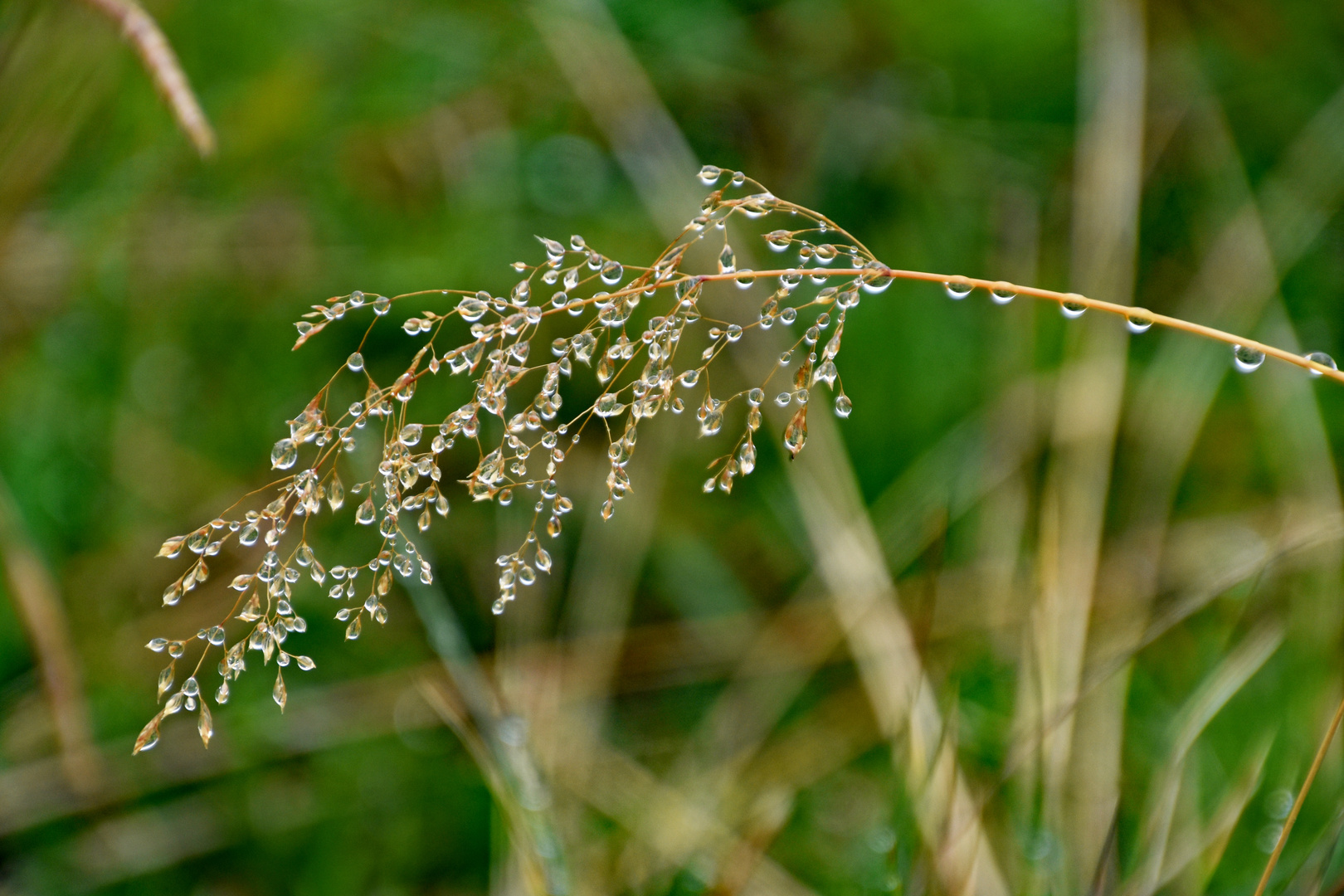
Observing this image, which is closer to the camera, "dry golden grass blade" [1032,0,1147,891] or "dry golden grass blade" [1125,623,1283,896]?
"dry golden grass blade" [1125,623,1283,896]

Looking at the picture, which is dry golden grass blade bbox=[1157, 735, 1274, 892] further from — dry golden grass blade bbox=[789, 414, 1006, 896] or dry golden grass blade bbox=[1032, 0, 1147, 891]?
dry golden grass blade bbox=[789, 414, 1006, 896]

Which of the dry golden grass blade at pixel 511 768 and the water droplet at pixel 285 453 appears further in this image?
the dry golden grass blade at pixel 511 768

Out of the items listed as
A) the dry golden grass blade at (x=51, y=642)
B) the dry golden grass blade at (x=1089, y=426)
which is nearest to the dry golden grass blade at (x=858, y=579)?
the dry golden grass blade at (x=1089, y=426)

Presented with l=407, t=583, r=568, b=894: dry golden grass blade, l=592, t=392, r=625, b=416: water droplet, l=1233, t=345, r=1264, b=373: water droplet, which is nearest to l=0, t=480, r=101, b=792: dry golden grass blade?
l=407, t=583, r=568, b=894: dry golden grass blade

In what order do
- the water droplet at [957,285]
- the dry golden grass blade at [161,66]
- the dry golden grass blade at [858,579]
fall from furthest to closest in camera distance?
the dry golden grass blade at [858,579] → the dry golden grass blade at [161,66] → the water droplet at [957,285]

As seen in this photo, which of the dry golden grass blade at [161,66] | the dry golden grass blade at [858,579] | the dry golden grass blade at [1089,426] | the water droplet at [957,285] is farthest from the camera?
the dry golden grass blade at [858,579]

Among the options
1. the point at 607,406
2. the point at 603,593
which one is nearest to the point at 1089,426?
the point at 603,593

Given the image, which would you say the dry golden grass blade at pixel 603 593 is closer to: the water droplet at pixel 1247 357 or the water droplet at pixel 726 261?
the water droplet at pixel 726 261

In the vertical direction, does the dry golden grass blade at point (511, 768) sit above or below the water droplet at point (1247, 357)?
below
